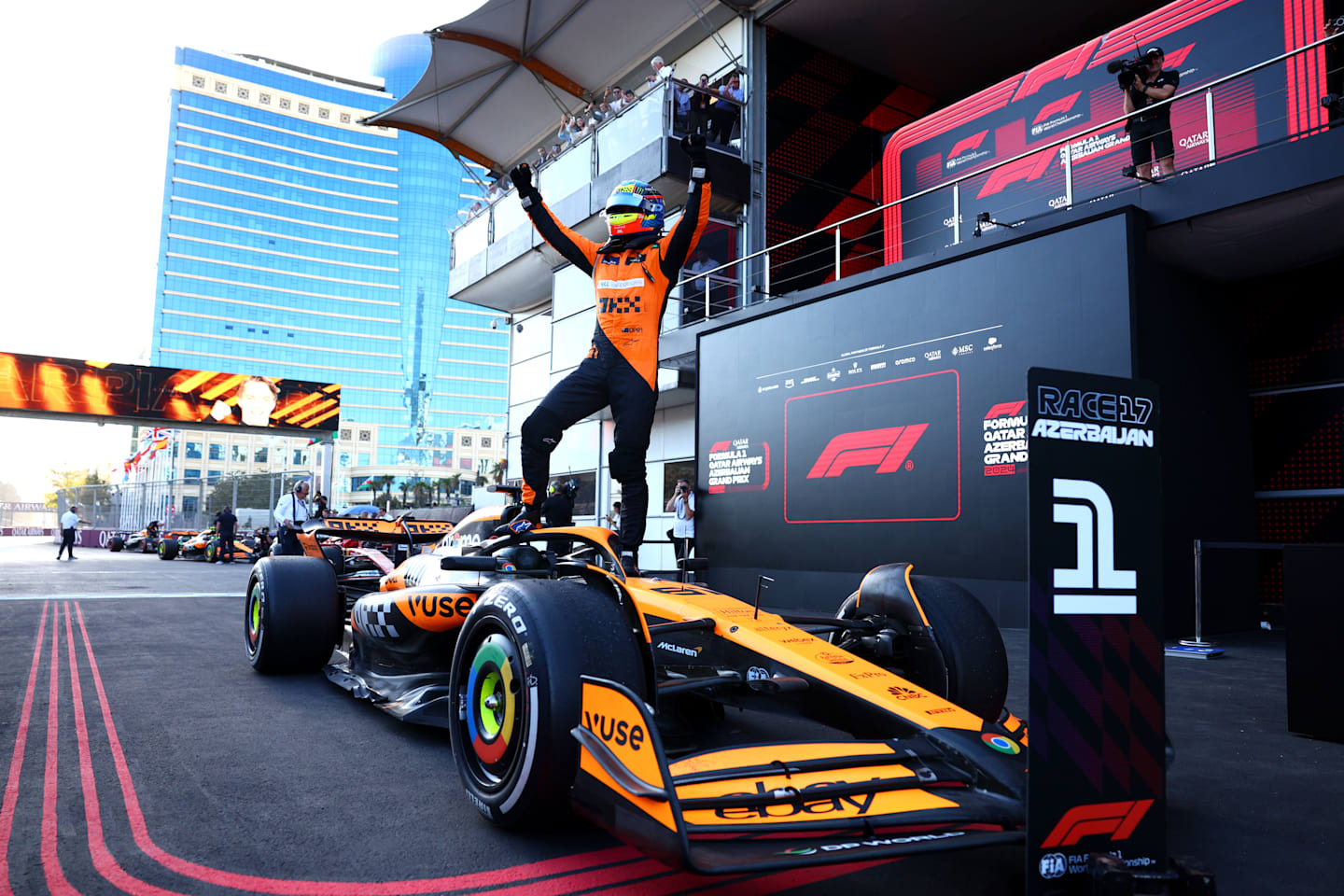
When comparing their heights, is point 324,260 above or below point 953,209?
above

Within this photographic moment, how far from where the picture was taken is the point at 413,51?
6456 centimetres

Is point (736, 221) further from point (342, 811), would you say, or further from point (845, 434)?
point (342, 811)

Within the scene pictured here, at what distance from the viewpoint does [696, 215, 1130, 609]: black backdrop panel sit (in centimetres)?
784

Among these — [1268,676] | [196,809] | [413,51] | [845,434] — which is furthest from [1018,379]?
[413,51]

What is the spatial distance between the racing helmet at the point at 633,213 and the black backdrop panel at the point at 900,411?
16.3 feet

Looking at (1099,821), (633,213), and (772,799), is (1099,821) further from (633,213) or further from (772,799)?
(633,213)

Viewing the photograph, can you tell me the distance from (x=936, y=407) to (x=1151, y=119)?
3232 mm

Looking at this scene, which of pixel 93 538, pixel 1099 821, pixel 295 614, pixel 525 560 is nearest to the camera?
pixel 1099 821

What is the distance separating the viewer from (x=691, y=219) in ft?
13.5

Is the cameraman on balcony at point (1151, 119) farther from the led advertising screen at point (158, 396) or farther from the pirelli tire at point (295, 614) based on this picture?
the led advertising screen at point (158, 396)

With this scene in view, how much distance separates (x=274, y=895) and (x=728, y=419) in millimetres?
10073

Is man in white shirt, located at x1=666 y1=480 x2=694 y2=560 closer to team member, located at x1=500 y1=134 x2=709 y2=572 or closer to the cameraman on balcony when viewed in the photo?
the cameraman on balcony

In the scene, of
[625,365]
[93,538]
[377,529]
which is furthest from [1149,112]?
[93,538]

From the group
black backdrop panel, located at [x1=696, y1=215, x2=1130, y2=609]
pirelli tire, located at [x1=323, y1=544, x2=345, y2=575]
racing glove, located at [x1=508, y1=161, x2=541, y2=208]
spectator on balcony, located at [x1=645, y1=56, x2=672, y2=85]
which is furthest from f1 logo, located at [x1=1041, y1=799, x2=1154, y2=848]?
spectator on balcony, located at [x1=645, y1=56, x2=672, y2=85]
